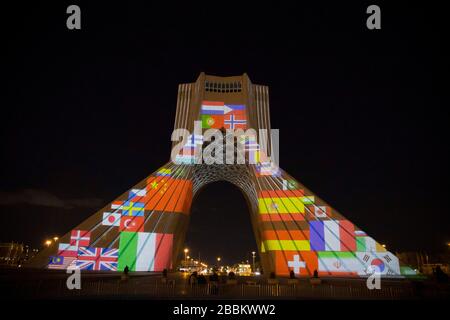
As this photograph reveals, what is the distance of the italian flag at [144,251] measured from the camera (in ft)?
79.8

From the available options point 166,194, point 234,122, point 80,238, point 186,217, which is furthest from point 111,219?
point 234,122

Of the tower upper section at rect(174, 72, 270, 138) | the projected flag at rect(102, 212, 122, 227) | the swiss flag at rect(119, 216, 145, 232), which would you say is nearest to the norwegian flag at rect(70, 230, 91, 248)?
the projected flag at rect(102, 212, 122, 227)

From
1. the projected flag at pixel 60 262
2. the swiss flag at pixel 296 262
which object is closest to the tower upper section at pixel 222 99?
the swiss flag at pixel 296 262

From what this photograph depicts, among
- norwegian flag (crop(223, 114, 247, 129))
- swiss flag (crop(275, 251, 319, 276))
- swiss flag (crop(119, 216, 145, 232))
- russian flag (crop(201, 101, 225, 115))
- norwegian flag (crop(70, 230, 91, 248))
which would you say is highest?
russian flag (crop(201, 101, 225, 115))

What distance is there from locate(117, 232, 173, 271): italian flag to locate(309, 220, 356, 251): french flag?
12.0 metres

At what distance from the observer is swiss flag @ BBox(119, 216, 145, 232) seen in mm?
24962

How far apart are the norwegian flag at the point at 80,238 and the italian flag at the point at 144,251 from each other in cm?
239

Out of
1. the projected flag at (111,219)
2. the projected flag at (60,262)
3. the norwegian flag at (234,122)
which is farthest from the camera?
the norwegian flag at (234,122)

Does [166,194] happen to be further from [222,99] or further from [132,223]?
[222,99]

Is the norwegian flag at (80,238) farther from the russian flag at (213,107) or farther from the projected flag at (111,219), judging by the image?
the russian flag at (213,107)

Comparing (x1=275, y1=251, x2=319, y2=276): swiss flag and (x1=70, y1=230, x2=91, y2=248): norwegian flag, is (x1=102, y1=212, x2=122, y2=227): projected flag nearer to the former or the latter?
(x1=70, y1=230, x2=91, y2=248): norwegian flag

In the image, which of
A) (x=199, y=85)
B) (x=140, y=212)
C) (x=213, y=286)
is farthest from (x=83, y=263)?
(x=199, y=85)
